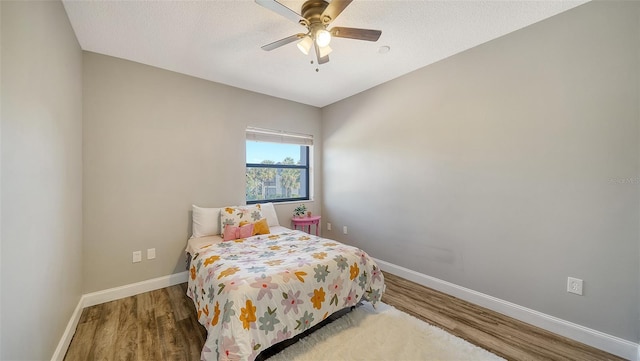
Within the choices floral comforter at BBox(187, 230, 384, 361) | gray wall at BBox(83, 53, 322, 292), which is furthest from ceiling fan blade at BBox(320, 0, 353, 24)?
gray wall at BBox(83, 53, 322, 292)

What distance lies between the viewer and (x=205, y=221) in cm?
291

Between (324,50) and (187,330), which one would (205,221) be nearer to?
(187,330)

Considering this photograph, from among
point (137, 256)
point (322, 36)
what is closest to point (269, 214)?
point (137, 256)

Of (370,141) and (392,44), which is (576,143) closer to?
(392,44)

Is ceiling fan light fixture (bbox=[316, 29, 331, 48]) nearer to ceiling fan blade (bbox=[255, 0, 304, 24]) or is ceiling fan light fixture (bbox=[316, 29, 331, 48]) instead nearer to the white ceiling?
ceiling fan blade (bbox=[255, 0, 304, 24])

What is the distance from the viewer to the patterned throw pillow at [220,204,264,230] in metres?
2.90

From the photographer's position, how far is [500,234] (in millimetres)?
2283

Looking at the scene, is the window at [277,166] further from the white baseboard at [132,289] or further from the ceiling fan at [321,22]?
the ceiling fan at [321,22]

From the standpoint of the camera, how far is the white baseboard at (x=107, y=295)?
1.74m

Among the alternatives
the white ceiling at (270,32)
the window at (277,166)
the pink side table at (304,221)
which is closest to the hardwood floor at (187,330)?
the pink side table at (304,221)

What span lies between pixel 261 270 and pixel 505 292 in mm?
2218

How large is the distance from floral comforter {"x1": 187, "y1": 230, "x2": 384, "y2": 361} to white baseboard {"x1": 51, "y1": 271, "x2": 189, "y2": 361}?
32.6 inches

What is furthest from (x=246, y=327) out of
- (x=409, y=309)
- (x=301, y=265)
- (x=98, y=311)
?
(x=98, y=311)

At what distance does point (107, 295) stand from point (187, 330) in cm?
116
